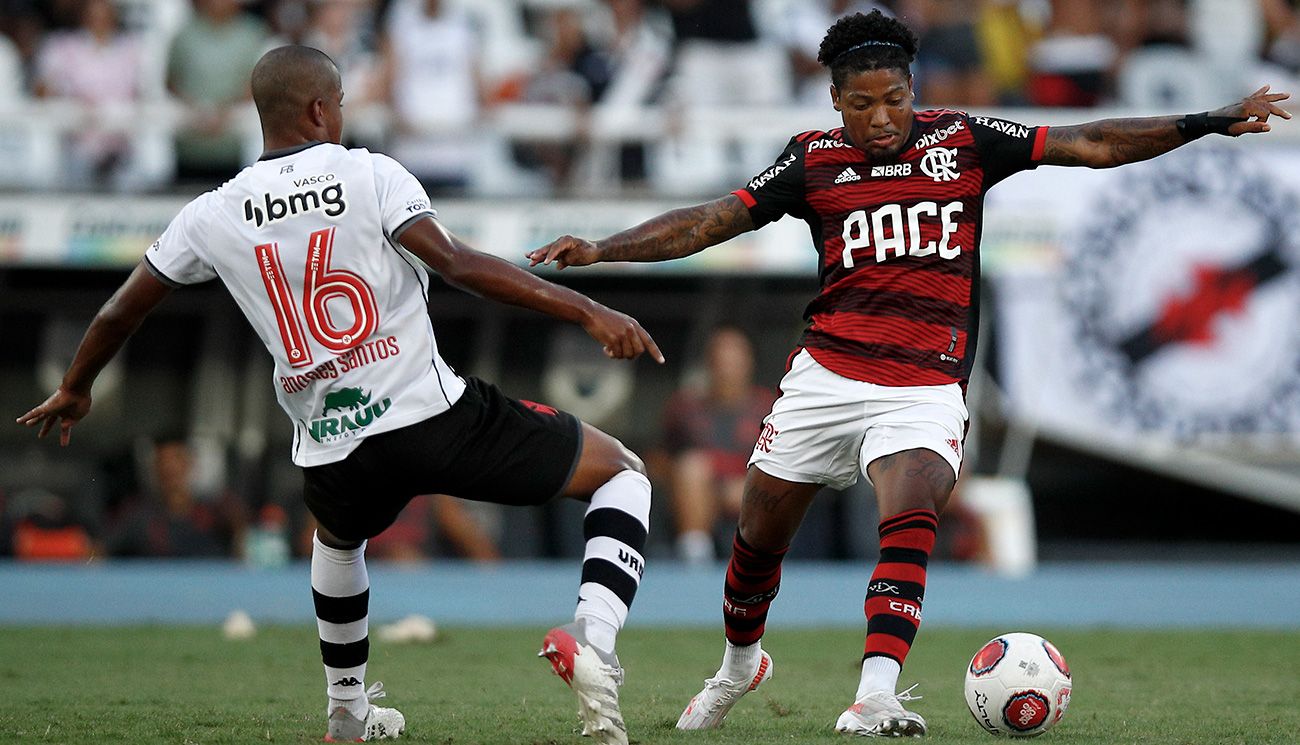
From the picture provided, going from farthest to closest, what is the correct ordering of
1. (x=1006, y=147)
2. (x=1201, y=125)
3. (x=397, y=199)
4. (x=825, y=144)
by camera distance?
(x=825, y=144) < (x=1006, y=147) < (x=1201, y=125) < (x=397, y=199)

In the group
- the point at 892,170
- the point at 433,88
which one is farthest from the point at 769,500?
the point at 433,88

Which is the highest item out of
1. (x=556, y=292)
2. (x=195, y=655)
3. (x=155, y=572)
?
(x=556, y=292)

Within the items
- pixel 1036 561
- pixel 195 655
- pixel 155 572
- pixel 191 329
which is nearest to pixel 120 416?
pixel 191 329

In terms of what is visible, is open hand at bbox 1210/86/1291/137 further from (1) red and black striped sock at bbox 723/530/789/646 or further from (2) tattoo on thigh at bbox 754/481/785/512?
(1) red and black striped sock at bbox 723/530/789/646

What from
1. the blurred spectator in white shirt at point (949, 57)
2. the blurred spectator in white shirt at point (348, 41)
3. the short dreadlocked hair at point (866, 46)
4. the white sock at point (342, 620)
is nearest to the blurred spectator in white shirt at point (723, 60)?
the blurred spectator in white shirt at point (949, 57)

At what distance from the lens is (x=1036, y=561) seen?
48.2 feet

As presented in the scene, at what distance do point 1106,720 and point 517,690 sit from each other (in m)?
2.50

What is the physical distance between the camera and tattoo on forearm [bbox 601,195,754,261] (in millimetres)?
5711

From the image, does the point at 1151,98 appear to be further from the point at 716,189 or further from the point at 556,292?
the point at 556,292

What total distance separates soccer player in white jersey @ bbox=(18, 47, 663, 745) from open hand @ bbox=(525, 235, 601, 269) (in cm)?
49

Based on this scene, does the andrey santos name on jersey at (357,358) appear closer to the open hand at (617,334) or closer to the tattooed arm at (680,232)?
the open hand at (617,334)

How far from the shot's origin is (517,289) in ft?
15.3

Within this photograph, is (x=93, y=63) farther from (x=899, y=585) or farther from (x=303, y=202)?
(x=899, y=585)

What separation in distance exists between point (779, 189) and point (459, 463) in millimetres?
1655
